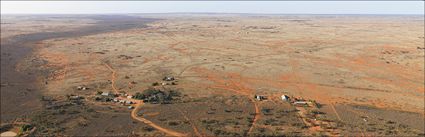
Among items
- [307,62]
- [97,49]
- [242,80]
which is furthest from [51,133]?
[97,49]

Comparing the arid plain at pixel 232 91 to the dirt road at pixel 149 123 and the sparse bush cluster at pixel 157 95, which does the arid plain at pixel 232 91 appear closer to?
the dirt road at pixel 149 123

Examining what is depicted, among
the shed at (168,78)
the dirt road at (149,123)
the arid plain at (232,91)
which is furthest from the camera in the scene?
the shed at (168,78)

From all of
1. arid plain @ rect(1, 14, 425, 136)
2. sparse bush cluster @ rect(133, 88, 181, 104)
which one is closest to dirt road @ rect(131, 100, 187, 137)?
arid plain @ rect(1, 14, 425, 136)

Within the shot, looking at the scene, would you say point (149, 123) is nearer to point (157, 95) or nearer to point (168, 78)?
point (157, 95)

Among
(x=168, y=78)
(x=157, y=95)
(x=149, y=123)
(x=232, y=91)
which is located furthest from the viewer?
(x=168, y=78)

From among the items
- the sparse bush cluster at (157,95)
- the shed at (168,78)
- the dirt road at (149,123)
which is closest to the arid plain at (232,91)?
the dirt road at (149,123)

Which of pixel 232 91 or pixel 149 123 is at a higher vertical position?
pixel 232 91

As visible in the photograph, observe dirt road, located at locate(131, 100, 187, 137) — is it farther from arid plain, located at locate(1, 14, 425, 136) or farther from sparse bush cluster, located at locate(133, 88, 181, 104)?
sparse bush cluster, located at locate(133, 88, 181, 104)

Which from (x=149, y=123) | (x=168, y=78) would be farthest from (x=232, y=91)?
(x=149, y=123)

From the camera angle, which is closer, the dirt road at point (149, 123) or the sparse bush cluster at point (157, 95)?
the dirt road at point (149, 123)

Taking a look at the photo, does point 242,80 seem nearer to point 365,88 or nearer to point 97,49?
point 365,88

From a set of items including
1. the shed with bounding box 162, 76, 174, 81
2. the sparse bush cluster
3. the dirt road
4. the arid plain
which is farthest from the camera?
the shed with bounding box 162, 76, 174, 81

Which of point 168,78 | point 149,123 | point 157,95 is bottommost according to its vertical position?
point 149,123
